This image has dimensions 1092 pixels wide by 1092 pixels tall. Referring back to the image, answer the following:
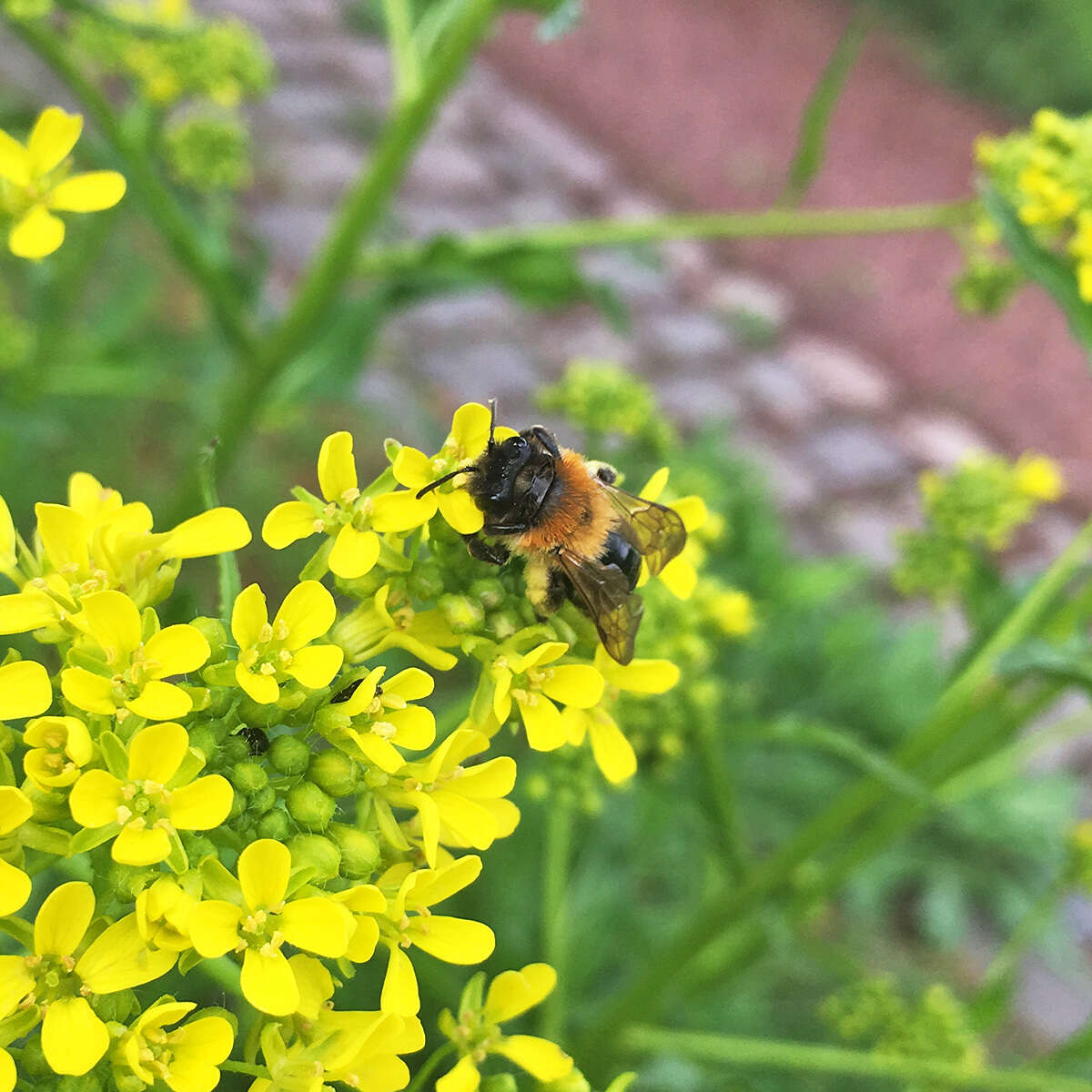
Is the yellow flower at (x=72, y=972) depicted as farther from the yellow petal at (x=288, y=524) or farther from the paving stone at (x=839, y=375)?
the paving stone at (x=839, y=375)

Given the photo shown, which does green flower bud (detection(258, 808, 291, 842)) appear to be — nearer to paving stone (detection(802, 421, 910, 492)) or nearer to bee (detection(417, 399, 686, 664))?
bee (detection(417, 399, 686, 664))

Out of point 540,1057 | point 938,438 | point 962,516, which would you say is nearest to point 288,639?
point 540,1057

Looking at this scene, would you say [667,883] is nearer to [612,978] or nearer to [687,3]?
[612,978]

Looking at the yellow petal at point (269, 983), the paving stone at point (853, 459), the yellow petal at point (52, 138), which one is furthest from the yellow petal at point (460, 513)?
the paving stone at point (853, 459)

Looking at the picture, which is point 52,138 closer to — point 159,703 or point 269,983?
point 159,703

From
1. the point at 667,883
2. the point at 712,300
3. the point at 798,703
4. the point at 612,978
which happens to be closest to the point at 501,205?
the point at 712,300
